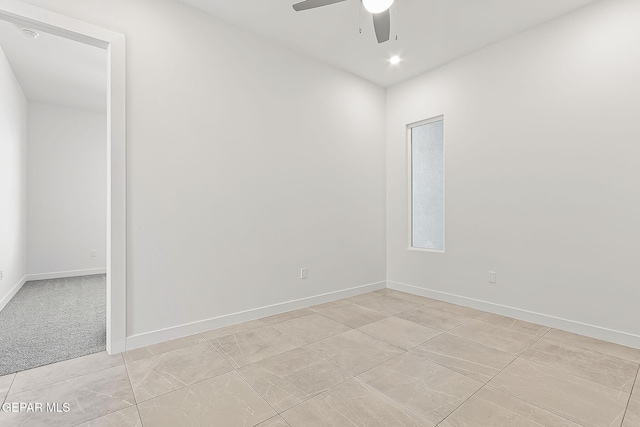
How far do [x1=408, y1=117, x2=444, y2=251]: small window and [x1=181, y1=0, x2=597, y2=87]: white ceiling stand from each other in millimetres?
876

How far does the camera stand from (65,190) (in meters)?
5.41

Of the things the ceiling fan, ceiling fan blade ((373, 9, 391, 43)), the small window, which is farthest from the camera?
the small window

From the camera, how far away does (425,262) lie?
4.11 m

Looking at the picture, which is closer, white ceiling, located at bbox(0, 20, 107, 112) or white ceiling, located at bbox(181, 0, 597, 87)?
white ceiling, located at bbox(181, 0, 597, 87)

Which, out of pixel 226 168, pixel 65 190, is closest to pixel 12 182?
pixel 65 190

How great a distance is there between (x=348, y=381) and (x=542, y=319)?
2.28 metres

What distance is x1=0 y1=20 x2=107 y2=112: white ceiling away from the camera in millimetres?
3412

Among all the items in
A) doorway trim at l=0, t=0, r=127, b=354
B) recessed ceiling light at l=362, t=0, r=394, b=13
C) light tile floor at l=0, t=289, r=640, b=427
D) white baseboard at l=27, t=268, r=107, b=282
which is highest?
recessed ceiling light at l=362, t=0, r=394, b=13

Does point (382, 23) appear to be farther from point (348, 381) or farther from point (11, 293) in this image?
point (11, 293)

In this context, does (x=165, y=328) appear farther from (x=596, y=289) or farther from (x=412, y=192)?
(x=596, y=289)

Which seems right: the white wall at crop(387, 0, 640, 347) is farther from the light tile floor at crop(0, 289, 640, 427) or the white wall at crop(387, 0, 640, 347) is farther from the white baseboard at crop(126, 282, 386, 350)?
the white baseboard at crop(126, 282, 386, 350)

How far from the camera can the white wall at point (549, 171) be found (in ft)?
8.63

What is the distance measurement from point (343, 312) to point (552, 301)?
2069 mm

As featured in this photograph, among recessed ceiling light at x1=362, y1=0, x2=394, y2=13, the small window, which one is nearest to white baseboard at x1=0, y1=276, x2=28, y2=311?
recessed ceiling light at x1=362, y1=0, x2=394, y2=13
